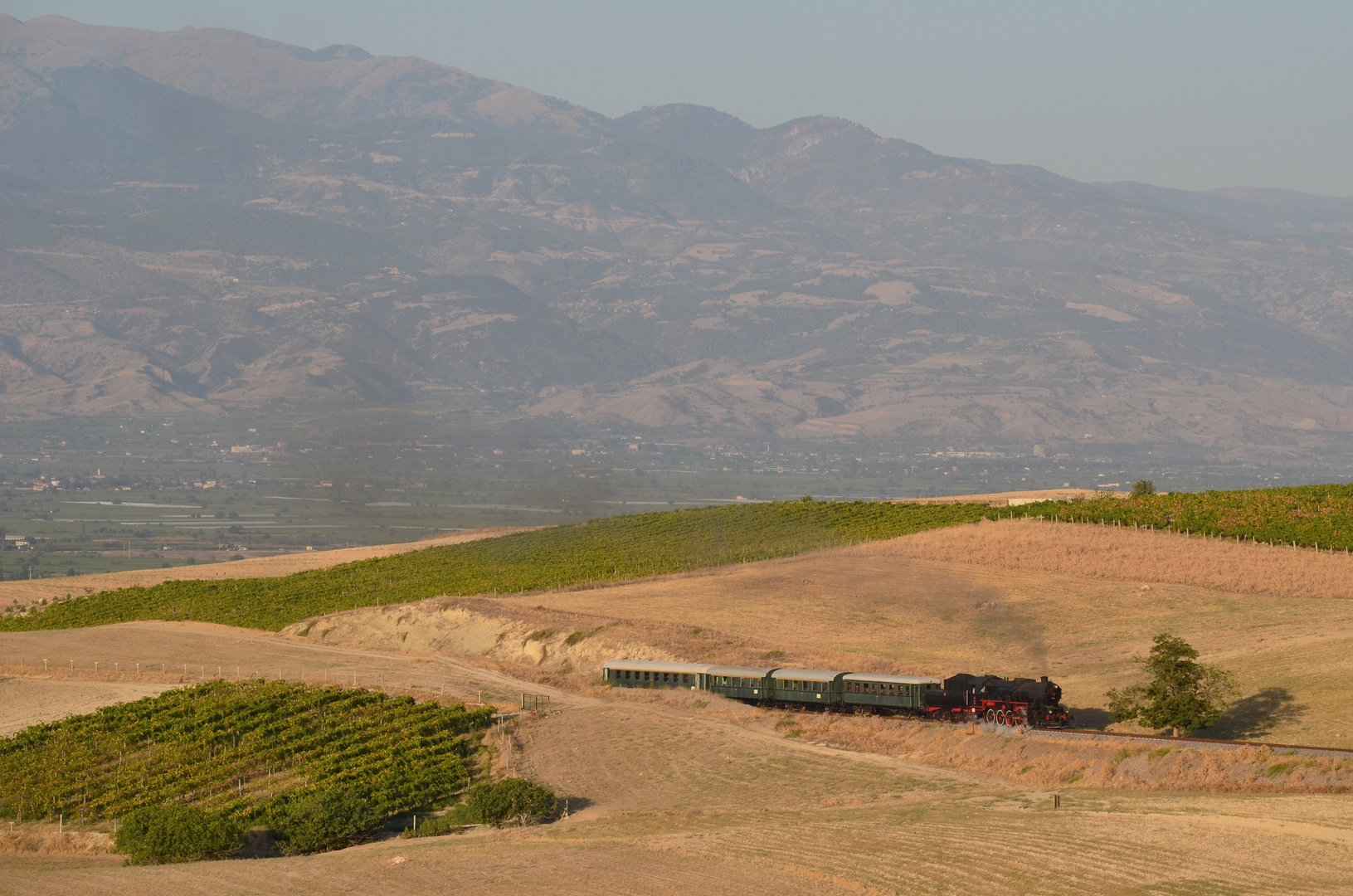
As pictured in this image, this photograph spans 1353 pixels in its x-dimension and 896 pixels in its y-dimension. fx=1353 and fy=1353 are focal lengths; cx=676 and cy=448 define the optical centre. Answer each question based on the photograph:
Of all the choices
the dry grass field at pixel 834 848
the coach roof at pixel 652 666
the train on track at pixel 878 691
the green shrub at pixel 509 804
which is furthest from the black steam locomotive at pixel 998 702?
the green shrub at pixel 509 804

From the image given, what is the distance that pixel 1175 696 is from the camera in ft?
179

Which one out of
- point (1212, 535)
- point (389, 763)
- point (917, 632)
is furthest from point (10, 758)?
point (1212, 535)

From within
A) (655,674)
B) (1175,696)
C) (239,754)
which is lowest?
(239,754)

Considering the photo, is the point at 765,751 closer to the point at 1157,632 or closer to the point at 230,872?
the point at 230,872

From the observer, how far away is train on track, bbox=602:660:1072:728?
182ft

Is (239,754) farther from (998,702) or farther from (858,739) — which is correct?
(998,702)

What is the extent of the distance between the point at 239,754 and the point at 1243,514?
3112 inches

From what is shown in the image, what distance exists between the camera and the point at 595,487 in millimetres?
149000

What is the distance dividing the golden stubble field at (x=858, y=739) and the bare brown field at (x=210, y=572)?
34998 millimetres

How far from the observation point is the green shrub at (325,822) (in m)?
48.1

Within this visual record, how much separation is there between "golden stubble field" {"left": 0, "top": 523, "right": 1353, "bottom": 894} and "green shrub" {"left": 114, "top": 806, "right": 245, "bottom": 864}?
1.16 m

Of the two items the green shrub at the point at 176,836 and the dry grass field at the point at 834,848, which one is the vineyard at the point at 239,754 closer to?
the green shrub at the point at 176,836

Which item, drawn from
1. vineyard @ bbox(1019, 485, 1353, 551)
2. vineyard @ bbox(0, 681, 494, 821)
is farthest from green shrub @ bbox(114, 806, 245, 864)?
vineyard @ bbox(1019, 485, 1353, 551)

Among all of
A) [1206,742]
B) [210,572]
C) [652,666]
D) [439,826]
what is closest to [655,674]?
[652,666]
